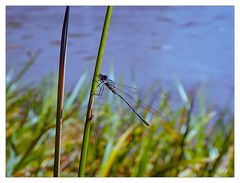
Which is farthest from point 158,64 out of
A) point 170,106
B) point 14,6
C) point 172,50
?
point 14,6

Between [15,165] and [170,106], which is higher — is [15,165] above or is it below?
below

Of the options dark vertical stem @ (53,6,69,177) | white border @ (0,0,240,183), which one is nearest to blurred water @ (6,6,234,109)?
white border @ (0,0,240,183)

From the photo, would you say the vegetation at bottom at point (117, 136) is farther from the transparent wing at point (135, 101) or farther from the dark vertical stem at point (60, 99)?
the dark vertical stem at point (60, 99)

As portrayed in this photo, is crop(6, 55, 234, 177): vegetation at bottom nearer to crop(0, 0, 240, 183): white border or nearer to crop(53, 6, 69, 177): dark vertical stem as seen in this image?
crop(0, 0, 240, 183): white border

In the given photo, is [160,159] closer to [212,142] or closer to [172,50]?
[212,142]
